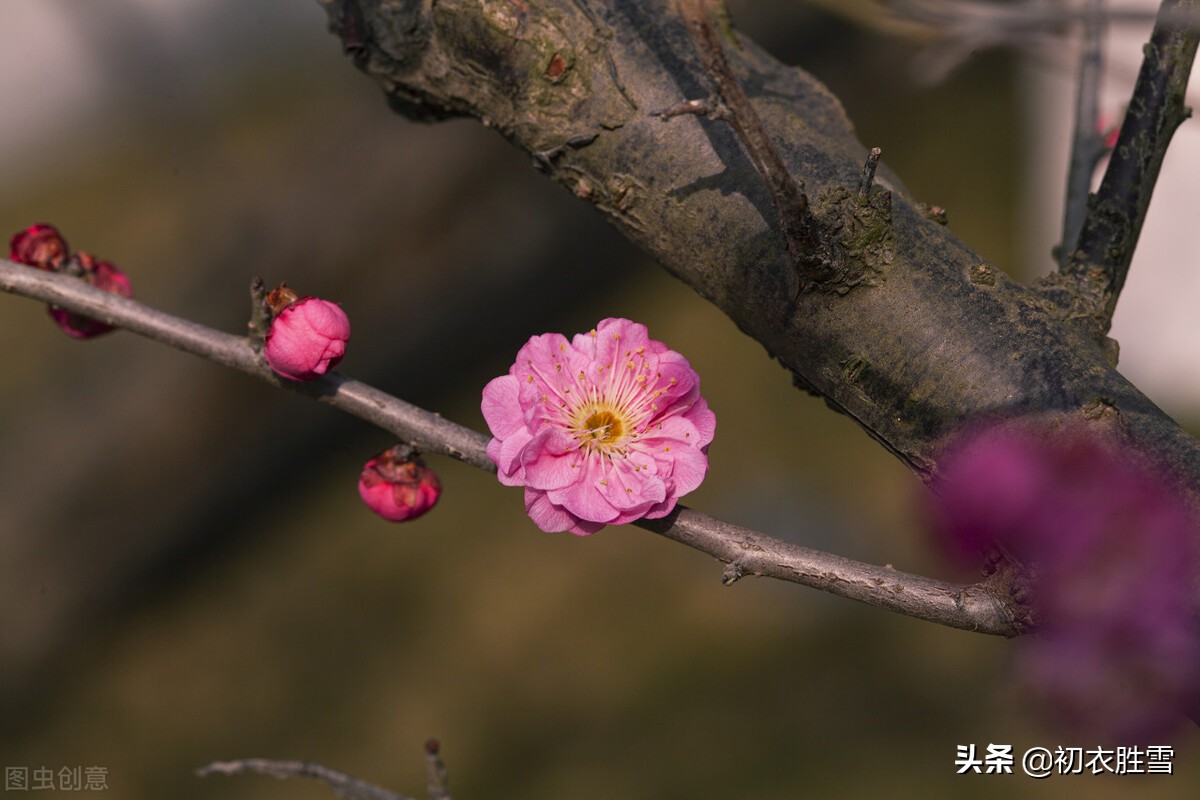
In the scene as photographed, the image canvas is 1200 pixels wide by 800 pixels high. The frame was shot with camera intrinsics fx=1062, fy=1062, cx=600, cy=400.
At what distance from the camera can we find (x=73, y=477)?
226cm

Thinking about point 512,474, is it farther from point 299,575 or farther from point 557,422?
point 299,575

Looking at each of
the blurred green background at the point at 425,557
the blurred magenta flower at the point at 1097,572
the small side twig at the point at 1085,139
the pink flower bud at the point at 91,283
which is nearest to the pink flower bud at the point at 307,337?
the pink flower bud at the point at 91,283

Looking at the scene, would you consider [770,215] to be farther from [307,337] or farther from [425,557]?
[425,557]

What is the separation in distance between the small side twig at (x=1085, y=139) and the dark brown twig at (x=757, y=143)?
1.13 ft

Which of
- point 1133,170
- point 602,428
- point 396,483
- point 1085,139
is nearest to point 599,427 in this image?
point 602,428

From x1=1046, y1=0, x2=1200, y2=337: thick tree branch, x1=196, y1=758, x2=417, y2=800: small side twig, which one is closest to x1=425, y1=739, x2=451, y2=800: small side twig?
x1=196, y1=758, x2=417, y2=800: small side twig

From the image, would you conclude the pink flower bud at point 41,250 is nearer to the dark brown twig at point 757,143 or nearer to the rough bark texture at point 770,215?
the rough bark texture at point 770,215

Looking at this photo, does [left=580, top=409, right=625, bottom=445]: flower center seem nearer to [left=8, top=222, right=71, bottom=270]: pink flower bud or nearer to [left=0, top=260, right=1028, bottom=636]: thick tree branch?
[left=0, top=260, right=1028, bottom=636]: thick tree branch

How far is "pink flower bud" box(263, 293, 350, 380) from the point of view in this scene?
71cm

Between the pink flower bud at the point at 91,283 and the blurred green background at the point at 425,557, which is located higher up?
the blurred green background at the point at 425,557

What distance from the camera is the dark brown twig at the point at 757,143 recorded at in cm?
47

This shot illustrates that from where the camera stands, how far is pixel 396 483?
0.79m

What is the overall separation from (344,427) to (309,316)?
69.7 inches

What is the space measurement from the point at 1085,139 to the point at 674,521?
529 millimetres
